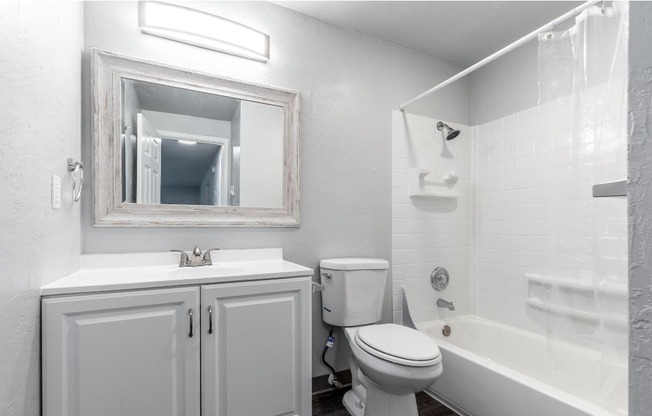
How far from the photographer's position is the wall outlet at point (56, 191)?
111 cm

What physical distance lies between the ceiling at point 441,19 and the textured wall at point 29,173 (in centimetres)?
127

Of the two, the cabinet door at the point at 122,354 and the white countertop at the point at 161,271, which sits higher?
the white countertop at the point at 161,271

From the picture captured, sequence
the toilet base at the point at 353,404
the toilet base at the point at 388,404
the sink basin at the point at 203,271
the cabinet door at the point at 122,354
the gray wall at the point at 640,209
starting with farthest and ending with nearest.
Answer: the toilet base at the point at 353,404 < the toilet base at the point at 388,404 < the sink basin at the point at 203,271 < the cabinet door at the point at 122,354 < the gray wall at the point at 640,209

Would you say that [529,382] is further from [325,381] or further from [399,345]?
[325,381]

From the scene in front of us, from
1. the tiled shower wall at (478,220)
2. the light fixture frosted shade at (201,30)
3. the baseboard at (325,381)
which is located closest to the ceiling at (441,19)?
the light fixture frosted shade at (201,30)

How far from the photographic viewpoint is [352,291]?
1.79 metres

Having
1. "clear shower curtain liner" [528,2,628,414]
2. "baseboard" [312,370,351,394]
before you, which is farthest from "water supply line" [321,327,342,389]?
"clear shower curtain liner" [528,2,628,414]

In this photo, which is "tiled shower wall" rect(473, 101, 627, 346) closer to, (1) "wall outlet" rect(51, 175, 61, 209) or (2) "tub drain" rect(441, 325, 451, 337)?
(2) "tub drain" rect(441, 325, 451, 337)

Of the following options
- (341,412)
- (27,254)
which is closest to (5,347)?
(27,254)

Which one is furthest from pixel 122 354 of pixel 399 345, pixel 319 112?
pixel 319 112

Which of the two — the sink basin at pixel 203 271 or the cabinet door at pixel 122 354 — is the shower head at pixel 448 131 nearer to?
the sink basin at pixel 203 271

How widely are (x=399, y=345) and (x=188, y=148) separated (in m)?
1.43

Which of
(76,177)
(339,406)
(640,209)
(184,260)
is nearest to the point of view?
(640,209)

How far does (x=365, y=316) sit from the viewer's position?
1819 millimetres
